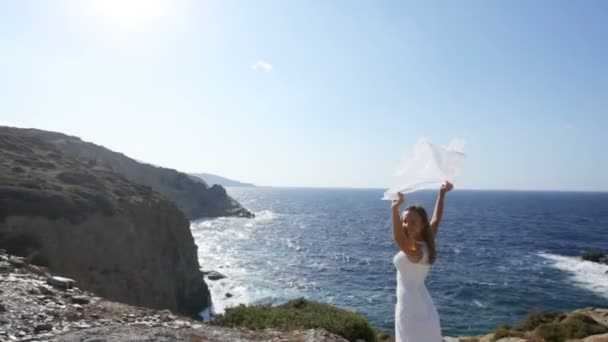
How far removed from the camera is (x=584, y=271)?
162ft

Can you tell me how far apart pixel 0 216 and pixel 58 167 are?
15.4 meters

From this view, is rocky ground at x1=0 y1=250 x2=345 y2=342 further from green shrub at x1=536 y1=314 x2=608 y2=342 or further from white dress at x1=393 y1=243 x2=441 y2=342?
green shrub at x1=536 y1=314 x2=608 y2=342

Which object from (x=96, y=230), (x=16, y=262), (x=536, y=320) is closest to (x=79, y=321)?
(x=16, y=262)

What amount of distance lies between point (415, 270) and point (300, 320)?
8807 mm

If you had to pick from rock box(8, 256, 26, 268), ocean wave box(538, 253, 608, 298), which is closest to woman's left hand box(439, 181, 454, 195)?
rock box(8, 256, 26, 268)

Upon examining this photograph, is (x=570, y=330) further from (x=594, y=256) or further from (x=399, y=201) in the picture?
(x=594, y=256)

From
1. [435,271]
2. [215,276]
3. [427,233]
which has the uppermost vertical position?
[427,233]

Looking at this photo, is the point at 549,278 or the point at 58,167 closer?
the point at 58,167

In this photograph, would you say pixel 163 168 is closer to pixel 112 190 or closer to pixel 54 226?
pixel 112 190

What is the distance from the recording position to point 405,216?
5.13 meters

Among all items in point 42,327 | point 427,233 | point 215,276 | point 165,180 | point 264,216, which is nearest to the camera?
point 427,233

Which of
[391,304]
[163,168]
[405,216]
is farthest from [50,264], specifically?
[163,168]

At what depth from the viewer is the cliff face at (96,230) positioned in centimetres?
2314

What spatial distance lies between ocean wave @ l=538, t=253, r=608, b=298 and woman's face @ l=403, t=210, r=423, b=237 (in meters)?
43.0
